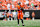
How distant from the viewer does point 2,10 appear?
20.1m

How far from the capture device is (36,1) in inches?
806

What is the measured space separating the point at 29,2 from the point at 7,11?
3314 millimetres

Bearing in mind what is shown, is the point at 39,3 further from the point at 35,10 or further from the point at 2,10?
the point at 2,10

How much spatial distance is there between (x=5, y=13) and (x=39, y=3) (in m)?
5.09

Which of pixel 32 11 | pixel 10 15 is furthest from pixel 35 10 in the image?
pixel 10 15

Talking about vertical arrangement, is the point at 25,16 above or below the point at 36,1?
below

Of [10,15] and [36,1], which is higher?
[36,1]

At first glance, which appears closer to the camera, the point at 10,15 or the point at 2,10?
the point at 10,15

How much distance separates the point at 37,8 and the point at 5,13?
14.9ft

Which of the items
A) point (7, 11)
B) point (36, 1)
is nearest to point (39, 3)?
point (36, 1)

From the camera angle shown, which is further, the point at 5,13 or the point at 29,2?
the point at 29,2

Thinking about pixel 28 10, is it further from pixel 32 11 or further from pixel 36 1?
pixel 36 1

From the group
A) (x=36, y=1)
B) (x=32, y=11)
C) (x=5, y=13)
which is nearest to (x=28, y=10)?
(x=32, y=11)

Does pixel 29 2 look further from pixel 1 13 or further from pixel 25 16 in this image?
pixel 1 13
